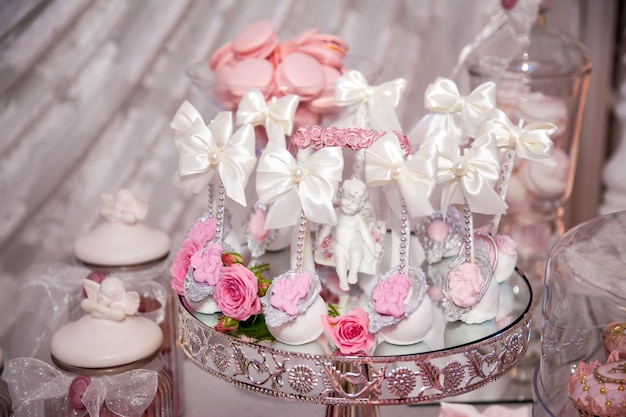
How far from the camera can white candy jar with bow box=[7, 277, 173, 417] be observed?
1.07 metres

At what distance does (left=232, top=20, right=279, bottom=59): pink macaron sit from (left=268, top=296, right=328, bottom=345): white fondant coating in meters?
0.58

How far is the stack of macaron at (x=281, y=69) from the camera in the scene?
4.42 feet

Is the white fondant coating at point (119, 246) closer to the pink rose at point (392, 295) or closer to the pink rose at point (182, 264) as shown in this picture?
the pink rose at point (182, 264)

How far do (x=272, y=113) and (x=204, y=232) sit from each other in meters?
0.20

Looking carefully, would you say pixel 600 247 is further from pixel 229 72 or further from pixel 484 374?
pixel 229 72

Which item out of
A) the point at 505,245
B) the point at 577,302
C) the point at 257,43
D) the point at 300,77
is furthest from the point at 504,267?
the point at 257,43

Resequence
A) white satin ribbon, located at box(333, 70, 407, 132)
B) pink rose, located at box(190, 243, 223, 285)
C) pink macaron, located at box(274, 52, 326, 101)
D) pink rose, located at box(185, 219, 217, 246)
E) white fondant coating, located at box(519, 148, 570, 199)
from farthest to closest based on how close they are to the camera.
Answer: white fondant coating, located at box(519, 148, 570, 199) → pink macaron, located at box(274, 52, 326, 101) → white satin ribbon, located at box(333, 70, 407, 132) → pink rose, located at box(185, 219, 217, 246) → pink rose, located at box(190, 243, 223, 285)

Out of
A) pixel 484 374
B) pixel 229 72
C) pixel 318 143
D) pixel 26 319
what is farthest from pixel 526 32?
pixel 26 319

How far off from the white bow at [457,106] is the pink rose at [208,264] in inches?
15.4

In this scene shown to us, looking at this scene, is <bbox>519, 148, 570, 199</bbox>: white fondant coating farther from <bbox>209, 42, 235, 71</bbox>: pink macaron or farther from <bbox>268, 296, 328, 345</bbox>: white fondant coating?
<bbox>268, 296, 328, 345</bbox>: white fondant coating

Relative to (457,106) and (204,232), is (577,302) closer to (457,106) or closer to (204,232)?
(457,106)

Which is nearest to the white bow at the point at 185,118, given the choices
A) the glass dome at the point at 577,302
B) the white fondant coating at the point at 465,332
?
the white fondant coating at the point at 465,332

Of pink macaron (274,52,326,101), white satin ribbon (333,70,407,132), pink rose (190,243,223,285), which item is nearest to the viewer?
pink rose (190,243,223,285)

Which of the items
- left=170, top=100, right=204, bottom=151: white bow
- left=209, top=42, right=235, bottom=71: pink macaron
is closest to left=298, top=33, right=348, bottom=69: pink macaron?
left=209, top=42, right=235, bottom=71: pink macaron
